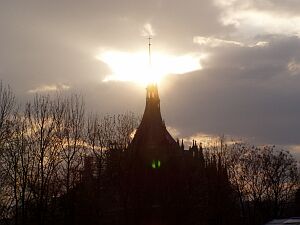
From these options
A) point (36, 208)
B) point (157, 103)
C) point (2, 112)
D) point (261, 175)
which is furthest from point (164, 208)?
point (157, 103)

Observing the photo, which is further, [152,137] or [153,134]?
[153,134]

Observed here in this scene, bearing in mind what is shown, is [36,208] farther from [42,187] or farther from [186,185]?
[186,185]

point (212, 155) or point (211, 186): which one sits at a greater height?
point (212, 155)

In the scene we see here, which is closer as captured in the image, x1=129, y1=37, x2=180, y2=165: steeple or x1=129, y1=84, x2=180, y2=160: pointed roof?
x1=129, y1=37, x2=180, y2=165: steeple

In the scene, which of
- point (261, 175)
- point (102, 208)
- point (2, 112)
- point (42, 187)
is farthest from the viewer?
point (261, 175)

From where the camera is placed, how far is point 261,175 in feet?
269

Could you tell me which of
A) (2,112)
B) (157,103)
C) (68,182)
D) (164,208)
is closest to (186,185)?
(164,208)

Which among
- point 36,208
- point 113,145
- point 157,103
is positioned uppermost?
point 157,103

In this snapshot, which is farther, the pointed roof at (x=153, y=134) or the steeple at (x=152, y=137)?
the pointed roof at (x=153, y=134)

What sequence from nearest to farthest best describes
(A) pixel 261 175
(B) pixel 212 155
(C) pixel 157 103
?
(B) pixel 212 155 < (A) pixel 261 175 < (C) pixel 157 103

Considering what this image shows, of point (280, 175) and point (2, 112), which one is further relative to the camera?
point (280, 175)

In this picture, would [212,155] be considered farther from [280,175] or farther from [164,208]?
[164,208]

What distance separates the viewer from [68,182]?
47969 mm

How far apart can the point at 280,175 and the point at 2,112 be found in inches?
2036
